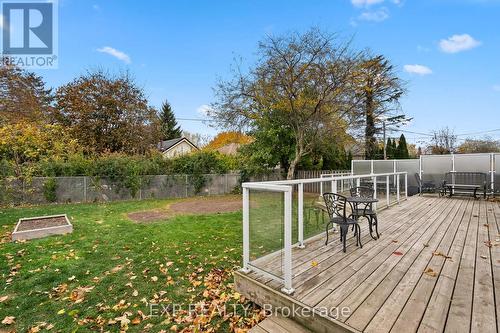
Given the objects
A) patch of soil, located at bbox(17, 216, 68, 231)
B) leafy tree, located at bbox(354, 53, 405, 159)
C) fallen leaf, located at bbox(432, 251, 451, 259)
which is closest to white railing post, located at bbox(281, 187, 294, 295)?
fallen leaf, located at bbox(432, 251, 451, 259)

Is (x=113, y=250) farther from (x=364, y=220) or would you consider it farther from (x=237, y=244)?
(x=364, y=220)

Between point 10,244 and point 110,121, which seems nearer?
point 10,244

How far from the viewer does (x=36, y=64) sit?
925 cm

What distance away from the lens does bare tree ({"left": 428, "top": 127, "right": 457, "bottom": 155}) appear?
90.0 ft

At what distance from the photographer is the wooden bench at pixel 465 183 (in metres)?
8.71

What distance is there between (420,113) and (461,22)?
13584mm

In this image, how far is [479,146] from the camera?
26.7m

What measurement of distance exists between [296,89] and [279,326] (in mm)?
10446

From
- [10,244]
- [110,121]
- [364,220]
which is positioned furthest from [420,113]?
[10,244]

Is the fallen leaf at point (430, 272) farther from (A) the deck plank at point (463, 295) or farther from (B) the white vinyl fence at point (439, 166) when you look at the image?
(B) the white vinyl fence at point (439, 166)

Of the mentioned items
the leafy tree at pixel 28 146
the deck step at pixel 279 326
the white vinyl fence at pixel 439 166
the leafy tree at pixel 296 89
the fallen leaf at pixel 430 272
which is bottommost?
the deck step at pixel 279 326

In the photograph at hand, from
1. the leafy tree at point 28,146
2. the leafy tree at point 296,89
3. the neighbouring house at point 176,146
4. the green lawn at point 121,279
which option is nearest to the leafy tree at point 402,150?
the leafy tree at point 296,89

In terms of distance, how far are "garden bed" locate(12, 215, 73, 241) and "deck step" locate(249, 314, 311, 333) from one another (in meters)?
5.70

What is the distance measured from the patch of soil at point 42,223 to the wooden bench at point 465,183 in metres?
12.7
